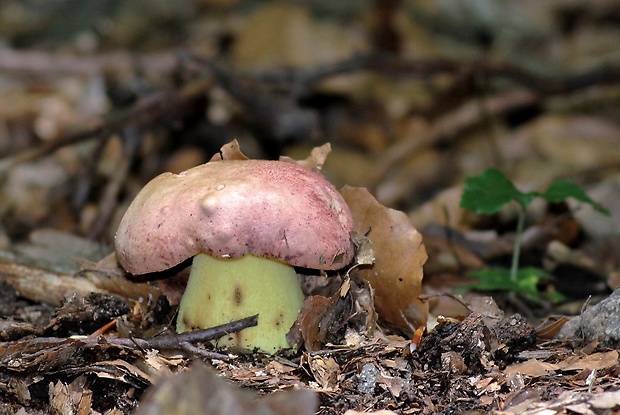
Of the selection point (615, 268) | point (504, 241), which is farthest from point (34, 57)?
point (615, 268)

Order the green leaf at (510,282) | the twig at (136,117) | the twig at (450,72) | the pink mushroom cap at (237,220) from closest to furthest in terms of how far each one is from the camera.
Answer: the pink mushroom cap at (237,220) → the green leaf at (510,282) → the twig at (136,117) → the twig at (450,72)

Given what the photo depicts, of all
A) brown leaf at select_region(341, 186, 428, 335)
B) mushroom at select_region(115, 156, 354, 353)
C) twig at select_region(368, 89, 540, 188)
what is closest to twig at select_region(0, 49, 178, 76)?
twig at select_region(368, 89, 540, 188)

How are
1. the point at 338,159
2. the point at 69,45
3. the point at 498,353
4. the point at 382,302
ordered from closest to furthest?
the point at 498,353, the point at 382,302, the point at 338,159, the point at 69,45

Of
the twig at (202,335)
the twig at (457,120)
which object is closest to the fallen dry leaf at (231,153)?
the twig at (202,335)

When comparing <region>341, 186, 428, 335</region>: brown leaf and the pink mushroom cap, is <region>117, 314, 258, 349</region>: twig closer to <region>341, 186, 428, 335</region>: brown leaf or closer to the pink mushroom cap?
the pink mushroom cap

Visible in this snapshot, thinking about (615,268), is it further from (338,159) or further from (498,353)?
(338,159)

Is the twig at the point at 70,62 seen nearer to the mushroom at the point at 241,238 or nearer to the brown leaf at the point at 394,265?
the brown leaf at the point at 394,265

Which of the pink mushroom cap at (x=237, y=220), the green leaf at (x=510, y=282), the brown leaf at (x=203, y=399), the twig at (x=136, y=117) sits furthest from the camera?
the twig at (x=136, y=117)
